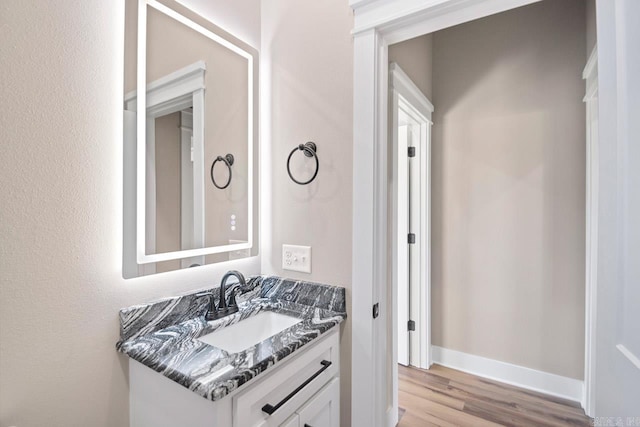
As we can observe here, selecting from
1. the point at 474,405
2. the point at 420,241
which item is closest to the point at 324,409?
the point at 474,405

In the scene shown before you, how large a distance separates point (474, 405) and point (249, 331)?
1715 mm

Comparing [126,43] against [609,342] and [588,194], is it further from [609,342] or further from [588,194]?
[588,194]

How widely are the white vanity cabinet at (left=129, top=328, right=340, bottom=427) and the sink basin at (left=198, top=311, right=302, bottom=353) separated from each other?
20 centimetres

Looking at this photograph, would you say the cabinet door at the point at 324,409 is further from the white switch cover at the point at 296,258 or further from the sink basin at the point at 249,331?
the white switch cover at the point at 296,258

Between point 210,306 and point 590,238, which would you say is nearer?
point 210,306

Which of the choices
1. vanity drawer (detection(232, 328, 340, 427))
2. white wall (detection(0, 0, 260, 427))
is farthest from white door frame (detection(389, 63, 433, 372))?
white wall (detection(0, 0, 260, 427))

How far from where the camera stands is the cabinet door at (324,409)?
3.42ft

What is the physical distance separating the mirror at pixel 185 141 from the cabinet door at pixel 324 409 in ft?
2.39

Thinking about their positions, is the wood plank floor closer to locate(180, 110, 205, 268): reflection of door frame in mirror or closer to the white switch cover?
the white switch cover

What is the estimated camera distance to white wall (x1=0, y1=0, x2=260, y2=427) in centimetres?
80

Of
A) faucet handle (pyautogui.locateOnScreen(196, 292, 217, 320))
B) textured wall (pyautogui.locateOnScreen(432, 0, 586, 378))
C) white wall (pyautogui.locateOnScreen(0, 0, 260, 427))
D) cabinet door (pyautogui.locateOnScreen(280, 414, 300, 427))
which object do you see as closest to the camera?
white wall (pyautogui.locateOnScreen(0, 0, 260, 427))

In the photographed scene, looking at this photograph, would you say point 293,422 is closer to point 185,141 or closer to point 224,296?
point 224,296

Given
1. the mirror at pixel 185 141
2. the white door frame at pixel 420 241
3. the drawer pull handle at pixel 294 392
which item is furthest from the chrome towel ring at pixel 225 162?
the white door frame at pixel 420 241

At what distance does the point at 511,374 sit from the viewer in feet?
7.26
